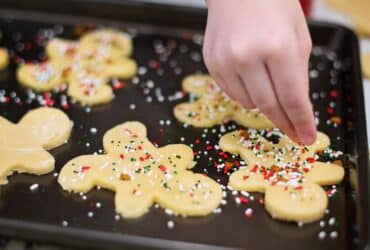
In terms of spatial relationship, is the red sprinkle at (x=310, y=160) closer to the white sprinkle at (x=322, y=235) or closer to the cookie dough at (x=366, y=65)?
the white sprinkle at (x=322, y=235)

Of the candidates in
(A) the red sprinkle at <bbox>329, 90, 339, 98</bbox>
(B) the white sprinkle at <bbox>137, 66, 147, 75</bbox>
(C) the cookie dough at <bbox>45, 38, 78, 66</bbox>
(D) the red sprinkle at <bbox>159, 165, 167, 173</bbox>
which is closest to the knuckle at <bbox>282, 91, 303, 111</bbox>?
(D) the red sprinkle at <bbox>159, 165, 167, 173</bbox>

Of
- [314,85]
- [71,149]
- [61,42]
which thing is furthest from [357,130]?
[61,42]

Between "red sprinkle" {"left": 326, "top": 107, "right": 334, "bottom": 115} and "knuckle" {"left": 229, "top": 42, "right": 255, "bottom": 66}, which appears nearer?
"knuckle" {"left": 229, "top": 42, "right": 255, "bottom": 66}

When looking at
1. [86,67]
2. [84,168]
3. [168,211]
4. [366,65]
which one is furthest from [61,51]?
[366,65]

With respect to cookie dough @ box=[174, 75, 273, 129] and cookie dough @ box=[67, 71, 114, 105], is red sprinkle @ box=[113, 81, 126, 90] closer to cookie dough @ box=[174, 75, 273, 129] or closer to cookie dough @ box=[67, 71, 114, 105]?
cookie dough @ box=[67, 71, 114, 105]

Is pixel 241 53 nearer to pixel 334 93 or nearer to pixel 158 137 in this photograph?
pixel 158 137

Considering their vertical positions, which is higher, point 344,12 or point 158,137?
point 344,12

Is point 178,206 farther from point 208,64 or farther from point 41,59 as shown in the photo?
point 41,59
